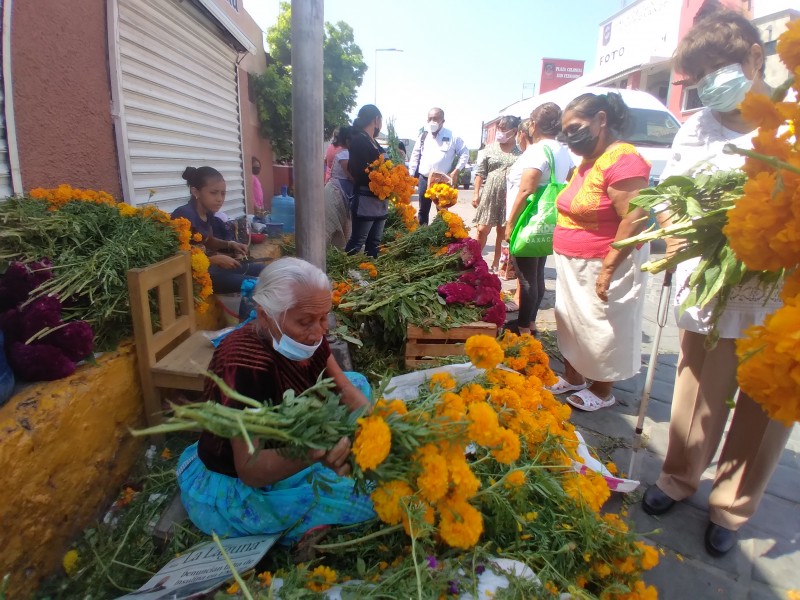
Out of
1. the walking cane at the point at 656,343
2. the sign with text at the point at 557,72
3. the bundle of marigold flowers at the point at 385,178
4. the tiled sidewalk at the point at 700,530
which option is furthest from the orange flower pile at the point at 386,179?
the sign with text at the point at 557,72

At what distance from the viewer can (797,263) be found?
2.85ft

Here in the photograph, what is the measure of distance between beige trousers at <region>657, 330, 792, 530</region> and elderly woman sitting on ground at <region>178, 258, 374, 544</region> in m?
1.76

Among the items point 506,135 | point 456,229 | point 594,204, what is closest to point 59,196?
point 456,229

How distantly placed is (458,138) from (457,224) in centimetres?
372

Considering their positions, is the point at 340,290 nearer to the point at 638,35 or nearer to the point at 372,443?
the point at 372,443

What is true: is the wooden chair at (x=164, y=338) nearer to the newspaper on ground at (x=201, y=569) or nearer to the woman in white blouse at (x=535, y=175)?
the newspaper on ground at (x=201, y=569)

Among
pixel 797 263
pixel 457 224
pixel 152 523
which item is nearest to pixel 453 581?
pixel 797 263

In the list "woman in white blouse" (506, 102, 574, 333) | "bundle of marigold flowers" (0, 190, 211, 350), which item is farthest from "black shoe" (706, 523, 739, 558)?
"bundle of marigold flowers" (0, 190, 211, 350)

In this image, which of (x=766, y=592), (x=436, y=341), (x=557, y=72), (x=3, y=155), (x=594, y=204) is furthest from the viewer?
(x=557, y=72)

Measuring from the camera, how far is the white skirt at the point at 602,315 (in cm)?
312

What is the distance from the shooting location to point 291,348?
1776mm

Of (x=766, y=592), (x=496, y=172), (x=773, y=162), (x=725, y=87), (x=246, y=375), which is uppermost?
(x=725, y=87)

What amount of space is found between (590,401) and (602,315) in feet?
2.49

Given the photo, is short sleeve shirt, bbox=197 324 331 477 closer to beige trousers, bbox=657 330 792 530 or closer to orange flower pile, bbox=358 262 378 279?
beige trousers, bbox=657 330 792 530
